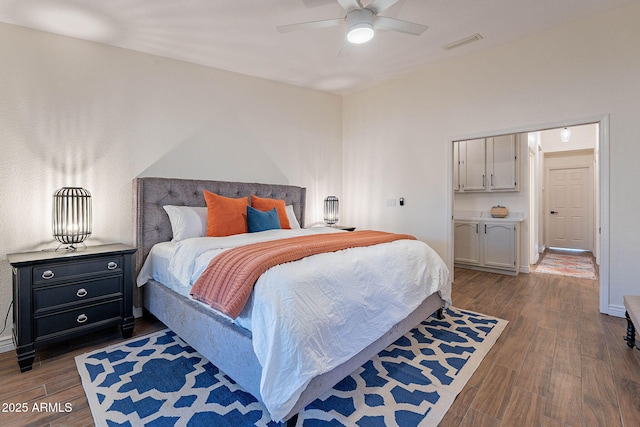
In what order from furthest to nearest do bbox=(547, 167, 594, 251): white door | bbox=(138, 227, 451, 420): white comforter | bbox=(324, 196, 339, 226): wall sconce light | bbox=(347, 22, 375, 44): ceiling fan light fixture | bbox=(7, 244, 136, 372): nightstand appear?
bbox=(547, 167, 594, 251): white door → bbox=(324, 196, 339, 226): wall sconce light → bbox=(347, 22, 375, 44): ceiling fan light fixture → bbox=(7, 244, 136, 372): nightstand → bbox=(138, 227, 451, 420): white comforter

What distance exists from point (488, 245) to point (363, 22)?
3.89 meters

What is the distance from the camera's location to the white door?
21.8 feet

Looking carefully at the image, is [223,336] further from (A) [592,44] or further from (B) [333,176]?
(A) [592,44]

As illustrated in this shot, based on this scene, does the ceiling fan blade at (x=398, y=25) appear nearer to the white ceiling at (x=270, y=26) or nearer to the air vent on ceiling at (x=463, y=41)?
the white ceiling at (x=270, y=26)

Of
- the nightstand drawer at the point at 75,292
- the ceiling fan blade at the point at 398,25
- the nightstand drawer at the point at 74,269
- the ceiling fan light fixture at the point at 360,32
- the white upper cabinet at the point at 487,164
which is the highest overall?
the ceiling fan blade at the point at 398,25

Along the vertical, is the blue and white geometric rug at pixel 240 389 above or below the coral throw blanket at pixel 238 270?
below

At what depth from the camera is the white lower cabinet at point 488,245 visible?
4465 millimetres

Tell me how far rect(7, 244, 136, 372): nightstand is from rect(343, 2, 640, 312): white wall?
334 centimetres

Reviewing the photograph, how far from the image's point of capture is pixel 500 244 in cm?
458

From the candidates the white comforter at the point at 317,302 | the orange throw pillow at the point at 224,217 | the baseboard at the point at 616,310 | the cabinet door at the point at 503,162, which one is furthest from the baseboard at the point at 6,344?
the cabinet door at the point at 503,162

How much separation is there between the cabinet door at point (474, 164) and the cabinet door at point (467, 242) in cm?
65

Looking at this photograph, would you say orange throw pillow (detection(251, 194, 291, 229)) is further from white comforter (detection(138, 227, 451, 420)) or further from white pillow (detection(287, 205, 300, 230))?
white comforter (detection(138, 227, 451, 420))

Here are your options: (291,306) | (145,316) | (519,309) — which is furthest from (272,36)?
(519,309)

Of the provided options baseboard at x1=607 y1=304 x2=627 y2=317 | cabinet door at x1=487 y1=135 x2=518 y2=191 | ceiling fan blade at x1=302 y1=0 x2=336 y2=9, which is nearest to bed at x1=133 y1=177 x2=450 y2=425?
baseboard at x1=607 y1=304 x2=627 y2=317
